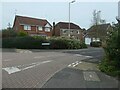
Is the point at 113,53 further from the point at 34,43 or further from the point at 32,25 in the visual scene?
the point at 32,25

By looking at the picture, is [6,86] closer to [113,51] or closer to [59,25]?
[113,51]

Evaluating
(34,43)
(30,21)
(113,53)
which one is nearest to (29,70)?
(113,53)

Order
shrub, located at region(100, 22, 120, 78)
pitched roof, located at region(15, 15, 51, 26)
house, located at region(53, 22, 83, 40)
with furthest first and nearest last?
house, located at region(53, 22, 83, 40)
pitched roof, located at region(15, 15, 51, 26)
shrub, located at region(100, 22, 120, 78)

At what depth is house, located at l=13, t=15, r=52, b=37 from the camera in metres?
61.2

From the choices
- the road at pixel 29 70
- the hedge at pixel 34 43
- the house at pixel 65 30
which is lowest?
the road at pixel 29 70

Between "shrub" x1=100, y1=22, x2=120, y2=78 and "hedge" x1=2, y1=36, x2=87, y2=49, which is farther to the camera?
"hedge" x1=2, y1=36, x2=87, y2=49

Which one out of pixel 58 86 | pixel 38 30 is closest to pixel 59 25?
pixel 38 30

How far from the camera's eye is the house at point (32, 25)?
61.2 meters

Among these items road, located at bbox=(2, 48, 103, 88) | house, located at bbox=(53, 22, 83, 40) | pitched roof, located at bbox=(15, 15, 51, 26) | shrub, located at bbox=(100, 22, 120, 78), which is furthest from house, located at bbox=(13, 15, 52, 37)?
shrub, located at bbox=(100, 22, 120, 78)

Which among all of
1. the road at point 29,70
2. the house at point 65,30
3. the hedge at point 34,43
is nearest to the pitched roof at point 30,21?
the house at point 65,30

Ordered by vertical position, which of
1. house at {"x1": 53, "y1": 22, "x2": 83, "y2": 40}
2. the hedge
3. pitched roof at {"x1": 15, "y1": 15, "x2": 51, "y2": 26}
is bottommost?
the hedge

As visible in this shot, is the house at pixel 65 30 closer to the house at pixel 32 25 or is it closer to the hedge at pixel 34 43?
the house at pixel 32 25

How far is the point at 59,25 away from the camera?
7412cm

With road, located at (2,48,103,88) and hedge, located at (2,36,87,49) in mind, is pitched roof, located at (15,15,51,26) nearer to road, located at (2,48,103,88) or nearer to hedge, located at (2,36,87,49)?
hedge, located at (2,36,87,49)
